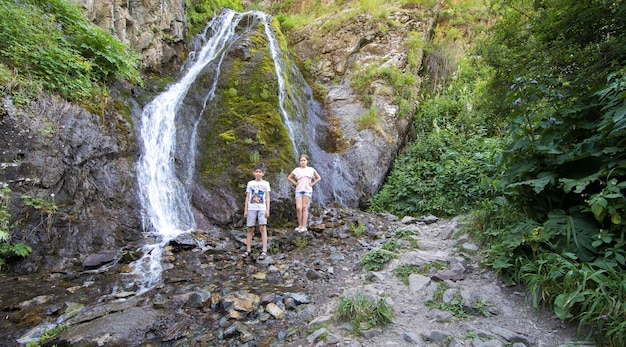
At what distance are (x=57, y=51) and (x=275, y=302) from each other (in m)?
7.12

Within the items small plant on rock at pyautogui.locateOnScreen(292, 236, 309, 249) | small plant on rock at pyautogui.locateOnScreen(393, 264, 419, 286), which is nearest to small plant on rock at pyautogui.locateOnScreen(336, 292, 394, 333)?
small plant on rock at pyautogui.locateOnScreen(393, 264, 419, 286)

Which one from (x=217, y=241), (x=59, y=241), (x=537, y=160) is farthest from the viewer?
(x=217, y=241)

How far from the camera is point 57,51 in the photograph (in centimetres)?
649

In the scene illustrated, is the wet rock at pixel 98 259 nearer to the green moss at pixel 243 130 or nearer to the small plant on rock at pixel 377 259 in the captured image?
the green moss at pixel 243 130

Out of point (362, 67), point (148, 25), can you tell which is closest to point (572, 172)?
point (362, 67)

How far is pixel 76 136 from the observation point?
20.7ft

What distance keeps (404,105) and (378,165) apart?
9.83 ft

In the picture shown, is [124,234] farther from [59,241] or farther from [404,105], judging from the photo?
[404,105]

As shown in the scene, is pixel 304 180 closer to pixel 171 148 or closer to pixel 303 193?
pixel 303 193

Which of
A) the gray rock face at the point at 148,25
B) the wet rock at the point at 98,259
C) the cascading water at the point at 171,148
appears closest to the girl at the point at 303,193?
the cascading water at the point at 171,148

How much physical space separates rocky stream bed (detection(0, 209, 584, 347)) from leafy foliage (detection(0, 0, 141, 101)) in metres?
3.93

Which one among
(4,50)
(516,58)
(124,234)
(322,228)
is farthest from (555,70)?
(4,50)

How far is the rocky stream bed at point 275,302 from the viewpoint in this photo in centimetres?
290

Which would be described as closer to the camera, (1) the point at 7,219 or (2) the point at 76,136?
(1) the point at 7,219
